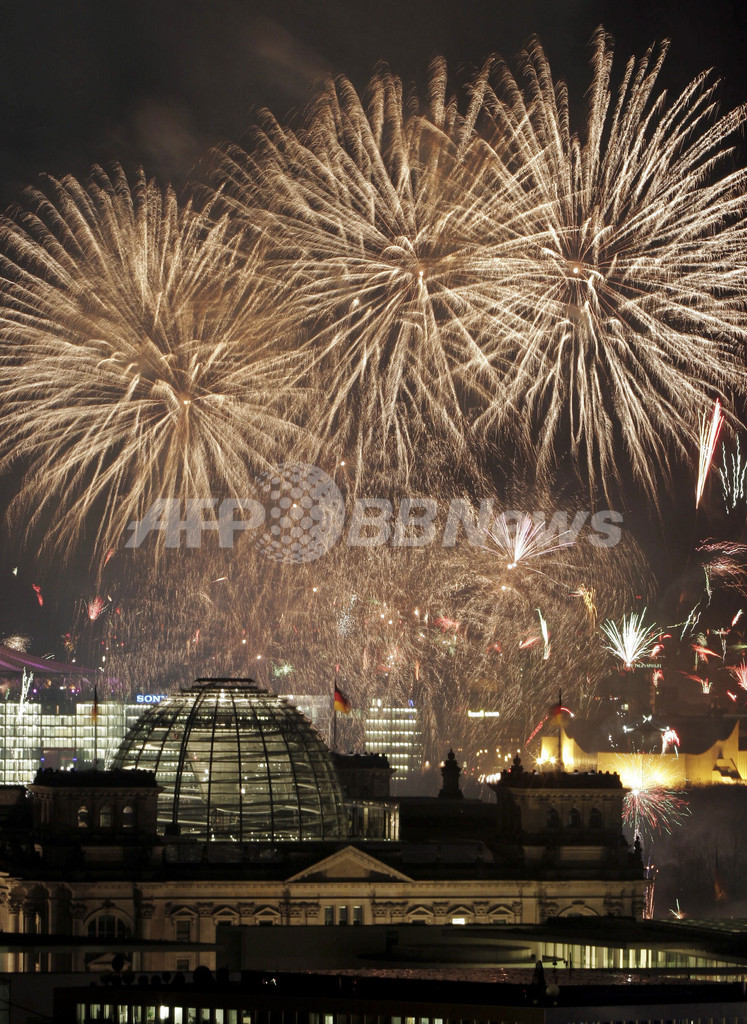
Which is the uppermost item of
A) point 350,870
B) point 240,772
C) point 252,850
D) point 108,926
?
point 240,772

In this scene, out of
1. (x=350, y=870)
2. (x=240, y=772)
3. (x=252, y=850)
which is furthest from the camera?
(x=240, y=772)

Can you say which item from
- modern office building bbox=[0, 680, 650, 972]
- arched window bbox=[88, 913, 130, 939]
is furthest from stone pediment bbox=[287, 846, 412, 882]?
arched window bbox=[88, 913, 130, 939]

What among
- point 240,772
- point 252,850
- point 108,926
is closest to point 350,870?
point 252,850

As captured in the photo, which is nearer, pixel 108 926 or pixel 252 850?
A: pixel 108 926

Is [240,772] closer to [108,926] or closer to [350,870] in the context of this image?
[350,870]

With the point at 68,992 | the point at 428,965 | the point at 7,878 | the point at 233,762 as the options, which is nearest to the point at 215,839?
the point at 233,762

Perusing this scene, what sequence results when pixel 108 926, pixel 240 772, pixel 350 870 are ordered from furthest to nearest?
pixel 240 772 → pixel 350 870 → pixel 108 926
